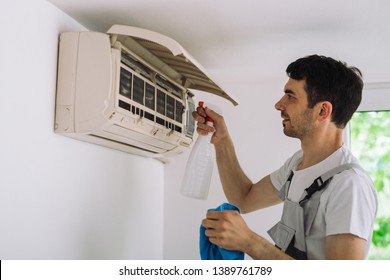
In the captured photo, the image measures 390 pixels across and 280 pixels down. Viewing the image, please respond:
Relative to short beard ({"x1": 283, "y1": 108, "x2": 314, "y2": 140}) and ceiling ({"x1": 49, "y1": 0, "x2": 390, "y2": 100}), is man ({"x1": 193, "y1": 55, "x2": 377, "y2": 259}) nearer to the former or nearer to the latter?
short beard ({"x1": 283, "y1": 108, "x2": 314, "y2": 140})

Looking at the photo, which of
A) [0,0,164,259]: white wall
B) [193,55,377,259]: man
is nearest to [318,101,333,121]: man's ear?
[193,55,377,259]: man

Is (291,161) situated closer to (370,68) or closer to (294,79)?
(294,79)

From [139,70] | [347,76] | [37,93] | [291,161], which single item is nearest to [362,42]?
[347,76]

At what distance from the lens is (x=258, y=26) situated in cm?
184

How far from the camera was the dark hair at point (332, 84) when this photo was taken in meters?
1.76

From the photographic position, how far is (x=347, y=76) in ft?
5.87

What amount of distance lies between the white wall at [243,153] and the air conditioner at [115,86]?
0.66 meters

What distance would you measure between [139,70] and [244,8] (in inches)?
16.4

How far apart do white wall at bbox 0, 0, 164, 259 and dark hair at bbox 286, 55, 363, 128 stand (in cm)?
79

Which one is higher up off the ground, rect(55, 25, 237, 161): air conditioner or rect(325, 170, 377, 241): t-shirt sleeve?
rect(55, 25, 237, 161): air conditioner

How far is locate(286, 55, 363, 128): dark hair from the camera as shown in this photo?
5.78ft

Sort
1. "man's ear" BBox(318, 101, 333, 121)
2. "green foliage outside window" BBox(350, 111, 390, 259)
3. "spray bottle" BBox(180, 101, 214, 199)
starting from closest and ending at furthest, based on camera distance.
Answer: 1. "man's ear" BBox(318, 101, 333, 121)
2. "spray bottle" BBox(180, 101, 214, 199)
3. "green foliage outside window" BBox(350, 111, 390, 259)

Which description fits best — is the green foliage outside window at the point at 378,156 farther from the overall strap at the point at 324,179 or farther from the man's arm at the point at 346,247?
the man's arm at the point at 346,247
